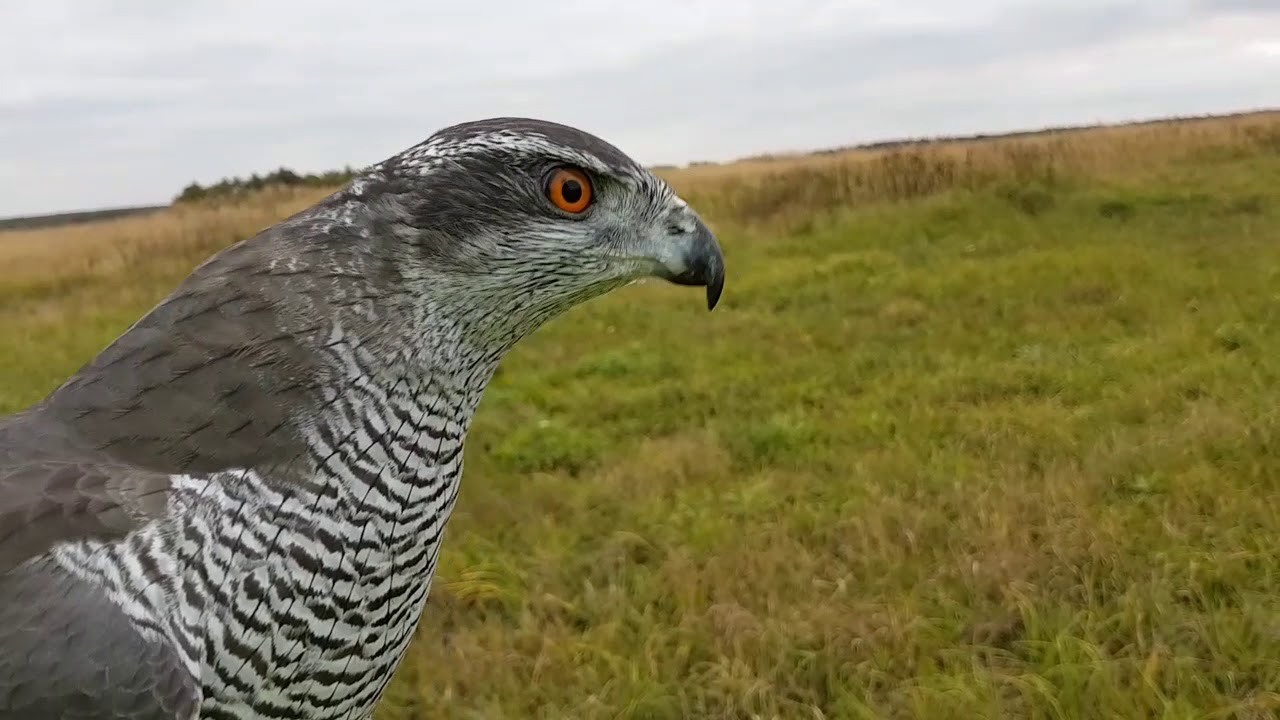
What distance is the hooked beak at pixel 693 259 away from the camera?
229cm

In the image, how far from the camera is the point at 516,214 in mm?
2000

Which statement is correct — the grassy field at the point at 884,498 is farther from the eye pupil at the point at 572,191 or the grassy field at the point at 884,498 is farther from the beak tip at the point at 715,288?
the eye pupil at the point at 572,191

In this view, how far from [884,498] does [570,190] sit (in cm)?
320

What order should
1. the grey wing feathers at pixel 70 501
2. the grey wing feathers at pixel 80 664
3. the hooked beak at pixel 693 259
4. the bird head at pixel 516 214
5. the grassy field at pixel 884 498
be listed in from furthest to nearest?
the grassy field at pixel 884 498
the hooked beak at pixel 693 259
the bird head at pixel 516 214
the grey wing feathers at pixel 70 501
the grey wing feathers at pixel 80 664

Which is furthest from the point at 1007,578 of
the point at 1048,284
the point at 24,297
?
the point at 24,297

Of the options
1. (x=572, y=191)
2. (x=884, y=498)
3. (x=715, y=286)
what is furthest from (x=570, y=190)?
(x=884, y=498)

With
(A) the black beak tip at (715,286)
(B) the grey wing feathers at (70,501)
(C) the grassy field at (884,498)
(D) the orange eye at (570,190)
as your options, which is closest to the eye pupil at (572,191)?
(D) the orange eye at (570,190)

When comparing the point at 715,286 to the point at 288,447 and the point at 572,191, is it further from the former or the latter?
the point at 288,447

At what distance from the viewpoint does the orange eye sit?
2066 millimetres

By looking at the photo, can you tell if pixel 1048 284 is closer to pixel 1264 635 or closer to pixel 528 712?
pixel 1264 635

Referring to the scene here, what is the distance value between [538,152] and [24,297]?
1699 cm

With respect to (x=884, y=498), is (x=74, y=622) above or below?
above

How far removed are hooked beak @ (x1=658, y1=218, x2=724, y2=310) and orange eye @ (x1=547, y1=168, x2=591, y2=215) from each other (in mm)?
269

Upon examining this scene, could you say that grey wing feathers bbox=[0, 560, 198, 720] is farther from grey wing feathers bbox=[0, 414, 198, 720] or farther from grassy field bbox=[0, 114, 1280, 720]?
grassy field bbox=[0, 114, 1280, 720]
